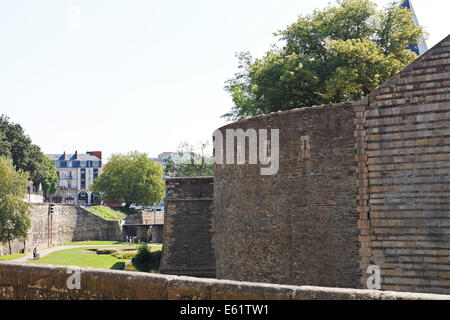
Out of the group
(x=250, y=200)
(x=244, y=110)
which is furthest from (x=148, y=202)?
(x=250, y=200)

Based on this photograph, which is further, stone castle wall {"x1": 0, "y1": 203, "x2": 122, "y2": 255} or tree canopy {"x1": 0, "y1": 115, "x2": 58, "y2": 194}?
tree canopy {"x1": 0, "y1": 115, "x2": 58, "y2": 194}

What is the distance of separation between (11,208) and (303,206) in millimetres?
25716

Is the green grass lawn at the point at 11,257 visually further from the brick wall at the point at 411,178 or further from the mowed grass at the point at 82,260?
the brick wall at the point at 411,178

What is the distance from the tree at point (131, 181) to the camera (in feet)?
223

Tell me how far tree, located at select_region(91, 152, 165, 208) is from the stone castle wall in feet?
50.5

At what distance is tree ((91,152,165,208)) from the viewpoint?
223 ft

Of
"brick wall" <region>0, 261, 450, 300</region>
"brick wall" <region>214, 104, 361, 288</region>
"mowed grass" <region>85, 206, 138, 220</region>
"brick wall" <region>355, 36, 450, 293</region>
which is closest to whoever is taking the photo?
"brick wall" <region>0, 261, 450, 300</region>

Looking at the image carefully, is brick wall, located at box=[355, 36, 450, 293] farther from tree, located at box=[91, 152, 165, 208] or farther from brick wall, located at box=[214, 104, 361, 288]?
tree, located at box=[91, 152, 165, 208]

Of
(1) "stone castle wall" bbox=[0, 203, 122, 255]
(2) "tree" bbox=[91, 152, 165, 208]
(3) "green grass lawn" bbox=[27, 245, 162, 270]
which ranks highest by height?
(2) "tree" bbox=[91, 152, 165, 208]

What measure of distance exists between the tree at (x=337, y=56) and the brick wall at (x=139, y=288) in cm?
1880

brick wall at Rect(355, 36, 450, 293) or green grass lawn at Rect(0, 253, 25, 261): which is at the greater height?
brick wall at Rect(355, 36, 450, 293)

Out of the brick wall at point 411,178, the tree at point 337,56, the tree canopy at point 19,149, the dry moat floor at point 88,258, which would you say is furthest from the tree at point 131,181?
the brick wall at point 411,178

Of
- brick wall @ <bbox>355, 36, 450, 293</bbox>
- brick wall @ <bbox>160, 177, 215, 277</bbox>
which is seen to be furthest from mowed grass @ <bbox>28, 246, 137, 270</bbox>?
brick wall @ <bbox>355, 36, 450, 293</bbox>

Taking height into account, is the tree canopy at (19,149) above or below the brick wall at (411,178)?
above
